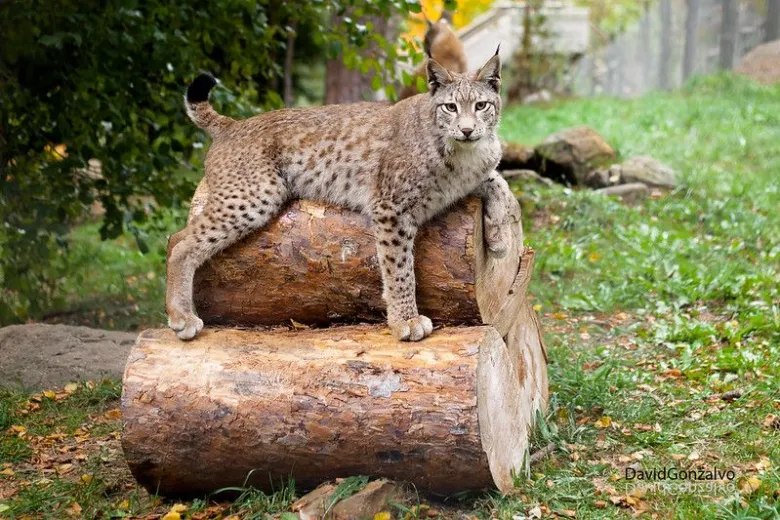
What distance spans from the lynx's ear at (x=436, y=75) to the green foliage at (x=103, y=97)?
7.21ft

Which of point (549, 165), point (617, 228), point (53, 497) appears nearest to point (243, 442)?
point (53, 497)

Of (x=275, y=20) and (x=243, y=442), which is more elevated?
(x=275, y=20)

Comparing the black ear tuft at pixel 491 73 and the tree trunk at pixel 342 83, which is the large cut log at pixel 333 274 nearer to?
the black ear tuft at pixel 491 73

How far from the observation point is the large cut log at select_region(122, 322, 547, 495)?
4.46 metres

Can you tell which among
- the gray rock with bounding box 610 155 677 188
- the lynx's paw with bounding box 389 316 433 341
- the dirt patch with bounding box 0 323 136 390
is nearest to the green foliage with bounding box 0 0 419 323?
the dirt patch with bounding box 0 323 136 390

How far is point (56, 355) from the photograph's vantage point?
6984 millimetres

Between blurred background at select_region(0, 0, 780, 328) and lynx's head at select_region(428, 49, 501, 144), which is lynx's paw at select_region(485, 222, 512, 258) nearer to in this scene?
lynx's head at select_region(428, 49, 501, 144)

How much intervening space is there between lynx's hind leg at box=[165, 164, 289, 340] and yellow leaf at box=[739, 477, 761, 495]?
9.60 ft

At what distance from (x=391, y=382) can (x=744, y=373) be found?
2822 millimetres

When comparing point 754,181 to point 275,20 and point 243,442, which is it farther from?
point 243,442

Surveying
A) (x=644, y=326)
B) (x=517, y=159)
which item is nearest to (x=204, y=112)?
(x=644, y=326)

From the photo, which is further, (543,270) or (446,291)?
(543,270)

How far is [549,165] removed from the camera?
1144cm

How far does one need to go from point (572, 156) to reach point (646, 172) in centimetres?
99
